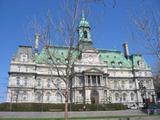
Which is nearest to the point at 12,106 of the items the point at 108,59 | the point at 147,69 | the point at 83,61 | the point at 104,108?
the point at 104,108

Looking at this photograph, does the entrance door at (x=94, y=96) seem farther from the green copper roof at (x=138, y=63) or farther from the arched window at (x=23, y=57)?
the arched window at (x=23, y=57)

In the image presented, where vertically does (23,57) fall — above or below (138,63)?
above

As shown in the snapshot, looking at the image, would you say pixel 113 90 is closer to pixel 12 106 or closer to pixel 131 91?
pixel 131 91

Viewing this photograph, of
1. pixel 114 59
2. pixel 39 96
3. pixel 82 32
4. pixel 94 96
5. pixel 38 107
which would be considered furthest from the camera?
pixel 114 59

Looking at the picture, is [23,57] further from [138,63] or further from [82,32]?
[82,32]

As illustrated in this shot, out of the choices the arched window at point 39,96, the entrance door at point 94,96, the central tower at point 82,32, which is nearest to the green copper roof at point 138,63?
the entrance door at point 94,96

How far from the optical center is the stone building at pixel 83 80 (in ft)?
181

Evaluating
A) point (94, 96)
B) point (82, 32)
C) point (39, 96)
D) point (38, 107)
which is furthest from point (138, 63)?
point (82, 32)

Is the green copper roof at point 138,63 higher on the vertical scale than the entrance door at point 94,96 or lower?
higher

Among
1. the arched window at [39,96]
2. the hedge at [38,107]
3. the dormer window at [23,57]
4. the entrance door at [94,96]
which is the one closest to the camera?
the hedge at [38,107]

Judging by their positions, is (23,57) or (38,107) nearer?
(38,107)

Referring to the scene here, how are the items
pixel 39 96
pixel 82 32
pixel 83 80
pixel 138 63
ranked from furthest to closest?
pixel 138 63 < pixel 39 96 < pixel 83 80 < pixel 82 32

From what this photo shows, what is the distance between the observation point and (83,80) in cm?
5666

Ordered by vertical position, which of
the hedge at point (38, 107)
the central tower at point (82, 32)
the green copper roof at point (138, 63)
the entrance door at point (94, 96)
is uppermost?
the green copper roof at point (138, 63)
